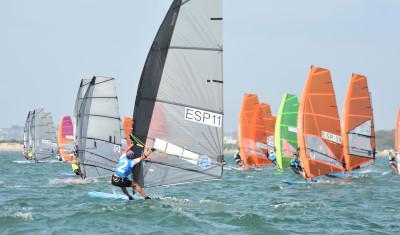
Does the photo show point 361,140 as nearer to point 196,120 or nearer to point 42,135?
point 196,120

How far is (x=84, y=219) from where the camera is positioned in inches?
600

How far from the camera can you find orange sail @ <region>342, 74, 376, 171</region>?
32875 millimetres

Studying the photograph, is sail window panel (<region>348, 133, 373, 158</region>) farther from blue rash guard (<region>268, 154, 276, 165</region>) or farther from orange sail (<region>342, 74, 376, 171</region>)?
blue rash guard (<region>268, 154, 276, 165</region>)

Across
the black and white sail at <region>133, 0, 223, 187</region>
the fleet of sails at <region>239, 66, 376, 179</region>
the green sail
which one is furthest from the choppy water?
the green sail

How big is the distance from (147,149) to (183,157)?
2.98 feet

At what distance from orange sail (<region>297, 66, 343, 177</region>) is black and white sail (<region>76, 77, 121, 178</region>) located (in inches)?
298

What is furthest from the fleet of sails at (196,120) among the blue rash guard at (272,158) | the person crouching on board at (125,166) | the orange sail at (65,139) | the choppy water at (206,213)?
the choppy water at (206,213)

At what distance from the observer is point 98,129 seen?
2725 cm

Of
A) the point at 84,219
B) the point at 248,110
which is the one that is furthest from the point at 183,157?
the point at 248,110

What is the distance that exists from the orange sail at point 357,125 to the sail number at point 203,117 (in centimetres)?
1665

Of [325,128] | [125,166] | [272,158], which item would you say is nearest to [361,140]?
[325,128]

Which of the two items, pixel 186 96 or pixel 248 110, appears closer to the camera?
pixel 186 96

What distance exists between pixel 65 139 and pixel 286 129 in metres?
15.2

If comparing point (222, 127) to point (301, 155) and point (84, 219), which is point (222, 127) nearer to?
point (84, 219)
